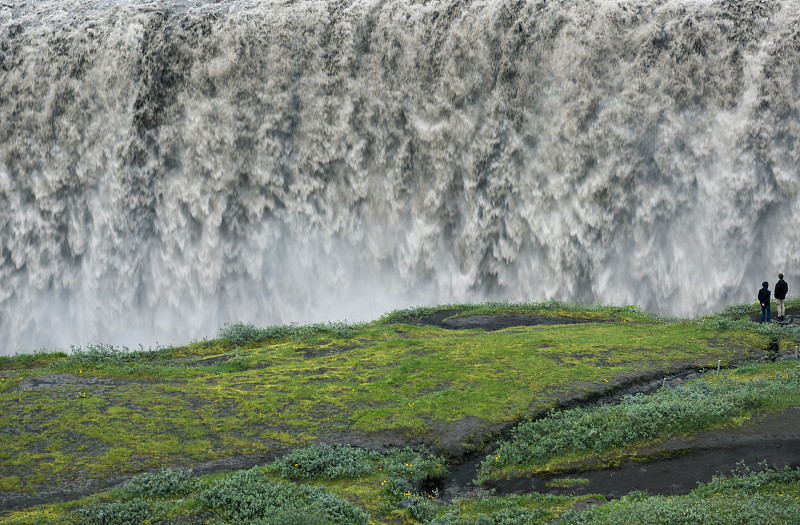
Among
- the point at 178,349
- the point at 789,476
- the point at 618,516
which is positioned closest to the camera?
the point at 618,516

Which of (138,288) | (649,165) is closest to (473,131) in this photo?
A: (649,165)

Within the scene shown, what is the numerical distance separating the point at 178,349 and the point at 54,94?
53.9 ft

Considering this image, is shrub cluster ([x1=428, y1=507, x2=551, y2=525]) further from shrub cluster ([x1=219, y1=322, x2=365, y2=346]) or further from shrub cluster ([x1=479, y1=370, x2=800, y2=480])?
shrub cluster ([x1=219, y1=322, x2=365, y2=346])

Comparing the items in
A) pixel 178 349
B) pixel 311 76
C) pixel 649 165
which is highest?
pixel 311 76

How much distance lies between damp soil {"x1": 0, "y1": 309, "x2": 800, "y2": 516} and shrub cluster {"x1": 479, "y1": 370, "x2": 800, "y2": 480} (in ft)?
1.47

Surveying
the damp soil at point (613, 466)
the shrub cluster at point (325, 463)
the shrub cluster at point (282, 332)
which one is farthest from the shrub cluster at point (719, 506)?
the shrub cluster at point (282, 332)

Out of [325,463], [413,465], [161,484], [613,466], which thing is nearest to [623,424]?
[613,466]

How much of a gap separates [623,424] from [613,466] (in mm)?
1366

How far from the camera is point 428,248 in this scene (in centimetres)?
3347

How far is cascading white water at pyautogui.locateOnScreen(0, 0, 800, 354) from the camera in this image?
102 feet

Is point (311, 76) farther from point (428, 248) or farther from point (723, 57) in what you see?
point (723, 57)

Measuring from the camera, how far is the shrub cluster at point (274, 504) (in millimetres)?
11812

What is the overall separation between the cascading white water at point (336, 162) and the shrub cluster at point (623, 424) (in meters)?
15.2

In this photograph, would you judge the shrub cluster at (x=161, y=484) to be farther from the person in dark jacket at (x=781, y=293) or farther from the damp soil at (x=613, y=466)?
the person in dark jacket at (x=781, y=293)
